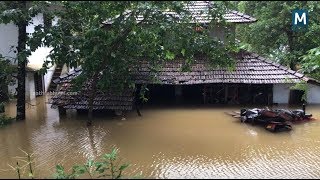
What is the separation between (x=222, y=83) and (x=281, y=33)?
5.74 metres

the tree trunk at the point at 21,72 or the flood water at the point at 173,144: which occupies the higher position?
the tree trunk at the point at 21,72

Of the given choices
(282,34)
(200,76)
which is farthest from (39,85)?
(282,34)

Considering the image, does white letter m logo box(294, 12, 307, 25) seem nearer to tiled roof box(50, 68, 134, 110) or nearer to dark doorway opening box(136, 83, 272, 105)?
dark doorway opening box(136, 83, 272, 105)

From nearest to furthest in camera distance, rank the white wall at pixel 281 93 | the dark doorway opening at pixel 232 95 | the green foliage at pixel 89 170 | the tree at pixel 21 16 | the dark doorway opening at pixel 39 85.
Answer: the green foliage at pixel 89 170
the tree at pixel 21 16
the white wall at pixel 281 93
the dark doorway opening at pixel 232 95
the dark doorway opening at pixel 39 85

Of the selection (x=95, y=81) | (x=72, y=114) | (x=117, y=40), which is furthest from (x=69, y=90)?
(x=117, y=40)

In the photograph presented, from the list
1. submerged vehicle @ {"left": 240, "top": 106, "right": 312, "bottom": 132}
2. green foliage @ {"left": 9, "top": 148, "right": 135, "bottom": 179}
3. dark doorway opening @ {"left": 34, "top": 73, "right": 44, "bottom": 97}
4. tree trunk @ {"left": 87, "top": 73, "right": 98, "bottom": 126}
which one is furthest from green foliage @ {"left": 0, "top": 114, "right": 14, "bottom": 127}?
submerged vehicle @ {"left": 240, "top": 106, "right": 312, "bottom": 132}

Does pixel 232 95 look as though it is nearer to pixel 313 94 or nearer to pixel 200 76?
pixel 200 76

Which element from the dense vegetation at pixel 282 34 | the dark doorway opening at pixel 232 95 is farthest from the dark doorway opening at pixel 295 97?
the dense vegetation at pixel 282 34

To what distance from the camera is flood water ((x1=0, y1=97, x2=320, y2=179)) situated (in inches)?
380

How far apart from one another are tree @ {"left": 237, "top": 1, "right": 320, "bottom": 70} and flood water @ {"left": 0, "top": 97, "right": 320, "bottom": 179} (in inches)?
175

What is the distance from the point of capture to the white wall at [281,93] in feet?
55.0

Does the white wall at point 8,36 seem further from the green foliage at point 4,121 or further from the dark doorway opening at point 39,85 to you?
the green foliage at point 4,121

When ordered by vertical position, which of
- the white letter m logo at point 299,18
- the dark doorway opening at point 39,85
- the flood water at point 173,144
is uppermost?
the white letter m logo at point 299,18

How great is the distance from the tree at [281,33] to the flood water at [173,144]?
14.6 ft
